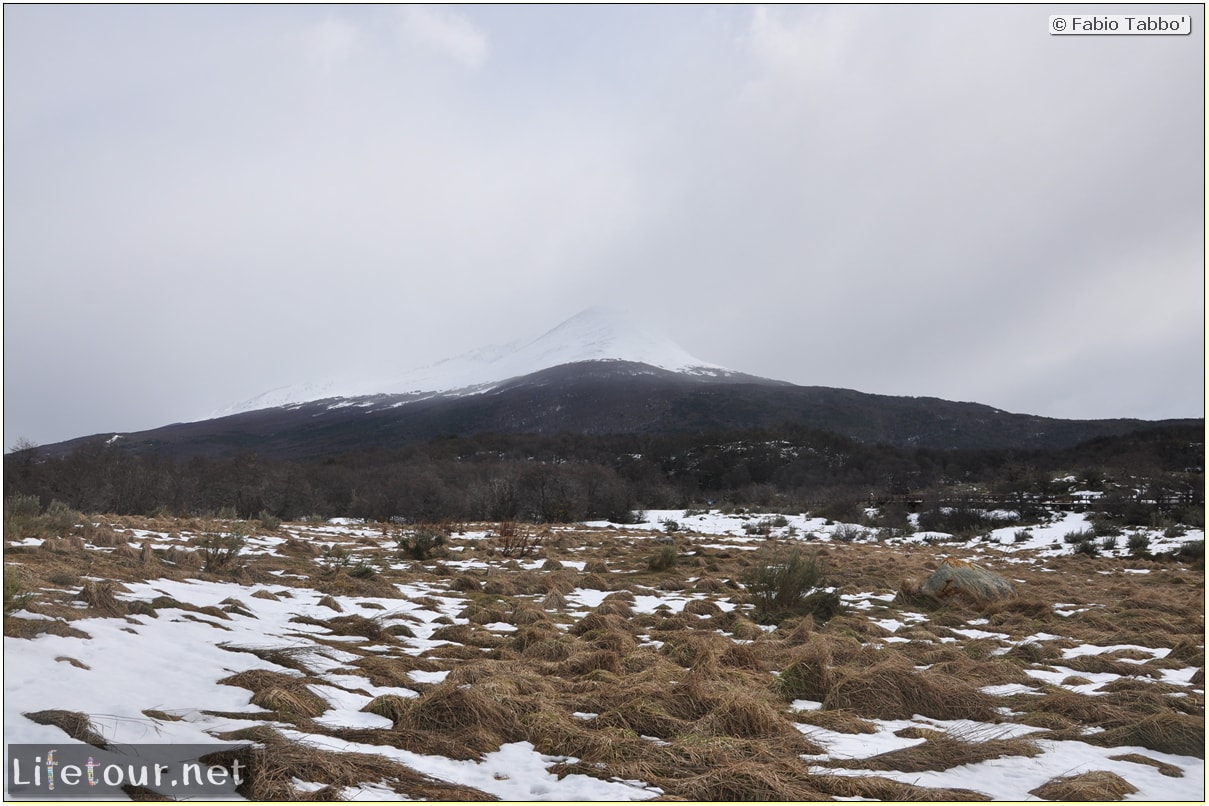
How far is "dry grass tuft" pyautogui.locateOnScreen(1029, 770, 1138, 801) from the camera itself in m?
4.14

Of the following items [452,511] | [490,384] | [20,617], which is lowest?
[452,511]

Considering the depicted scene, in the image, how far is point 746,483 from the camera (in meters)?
54.7

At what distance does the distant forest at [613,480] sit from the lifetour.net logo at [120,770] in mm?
20248

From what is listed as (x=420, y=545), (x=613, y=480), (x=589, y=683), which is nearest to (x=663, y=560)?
(x=420, y=545)

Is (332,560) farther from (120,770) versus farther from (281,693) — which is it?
(120,770)

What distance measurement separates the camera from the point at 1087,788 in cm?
418

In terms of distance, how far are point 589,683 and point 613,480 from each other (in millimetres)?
36885

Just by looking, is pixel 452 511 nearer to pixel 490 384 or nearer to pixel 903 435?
pixel 903 435

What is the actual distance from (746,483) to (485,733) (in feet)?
169

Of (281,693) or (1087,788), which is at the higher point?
(281,693)

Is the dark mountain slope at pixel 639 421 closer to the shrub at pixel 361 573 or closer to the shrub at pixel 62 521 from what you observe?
the shrub at pixel 361 573

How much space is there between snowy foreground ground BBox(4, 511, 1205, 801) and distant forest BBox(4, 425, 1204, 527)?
1633 cm

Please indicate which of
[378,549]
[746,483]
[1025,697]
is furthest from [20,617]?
[746,483]

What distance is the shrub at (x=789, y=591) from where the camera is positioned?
10.7 m
